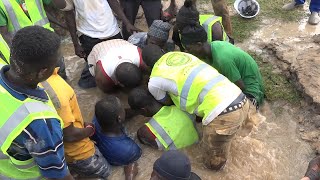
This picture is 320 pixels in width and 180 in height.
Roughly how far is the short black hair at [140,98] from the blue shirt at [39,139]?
1.57 m

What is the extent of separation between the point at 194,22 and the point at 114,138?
58.1 inches

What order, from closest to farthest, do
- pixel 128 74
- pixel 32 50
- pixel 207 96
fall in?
pixel 32 50, pixel 207 96, pixel 128 74

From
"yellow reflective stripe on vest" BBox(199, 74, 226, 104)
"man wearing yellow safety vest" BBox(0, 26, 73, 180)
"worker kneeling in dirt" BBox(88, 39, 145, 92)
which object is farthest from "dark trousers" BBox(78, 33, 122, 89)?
"man wearing yellow safety vest" BBox(0, 26, 73, 180)

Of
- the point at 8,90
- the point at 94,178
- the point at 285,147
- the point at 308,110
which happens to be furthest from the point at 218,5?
the point at 8,90

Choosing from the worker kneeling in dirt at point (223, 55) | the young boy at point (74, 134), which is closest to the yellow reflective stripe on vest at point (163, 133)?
the young boy at point (74, 134)

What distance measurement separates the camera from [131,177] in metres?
3.55

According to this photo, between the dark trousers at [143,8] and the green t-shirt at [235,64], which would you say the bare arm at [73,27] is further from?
the green t-shirt at [235,64]

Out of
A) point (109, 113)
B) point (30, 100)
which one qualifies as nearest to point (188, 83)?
point (109, 113)

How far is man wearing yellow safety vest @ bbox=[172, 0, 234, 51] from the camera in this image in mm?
3955

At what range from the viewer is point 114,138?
11.5ft

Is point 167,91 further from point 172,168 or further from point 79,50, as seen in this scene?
point 79,50

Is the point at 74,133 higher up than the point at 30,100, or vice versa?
the point at 30,100

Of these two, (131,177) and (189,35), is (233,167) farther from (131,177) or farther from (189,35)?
(189,35)

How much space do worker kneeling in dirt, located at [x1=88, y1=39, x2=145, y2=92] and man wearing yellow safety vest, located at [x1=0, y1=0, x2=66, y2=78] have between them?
0.74 metres
